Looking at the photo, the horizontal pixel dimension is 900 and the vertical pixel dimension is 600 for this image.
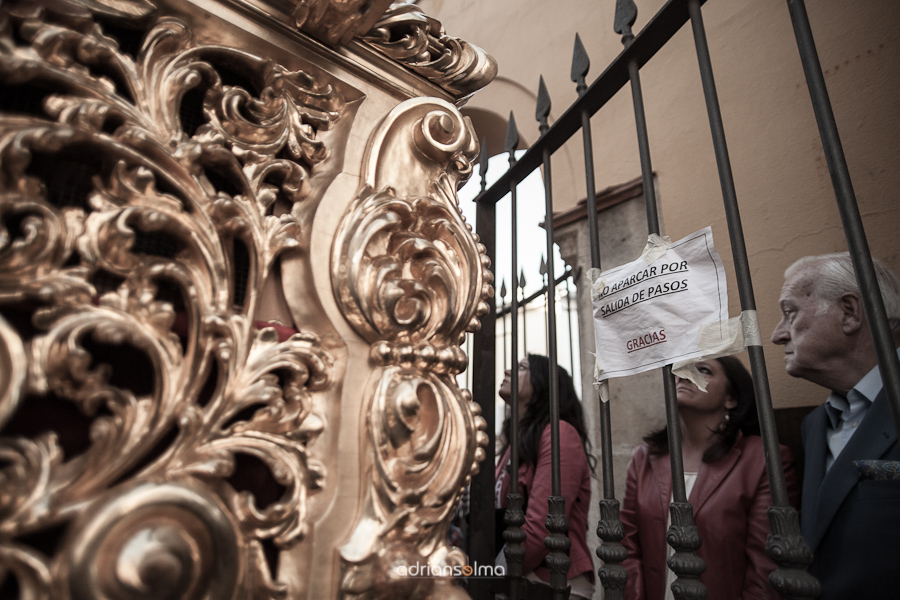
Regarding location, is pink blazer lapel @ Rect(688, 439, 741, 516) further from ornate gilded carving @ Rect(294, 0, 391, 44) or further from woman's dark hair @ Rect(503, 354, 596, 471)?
ornate gilded carving @ Rect(294, 0, 391, 44)

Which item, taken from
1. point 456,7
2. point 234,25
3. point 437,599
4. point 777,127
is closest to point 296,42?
point 234,25

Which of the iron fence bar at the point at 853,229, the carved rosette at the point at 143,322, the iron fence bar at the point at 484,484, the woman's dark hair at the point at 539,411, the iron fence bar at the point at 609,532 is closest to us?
the carved rosette at the point at 143,322

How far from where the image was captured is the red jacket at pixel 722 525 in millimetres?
964

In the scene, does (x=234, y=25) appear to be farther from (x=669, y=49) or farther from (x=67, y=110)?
(x=669, y=49)

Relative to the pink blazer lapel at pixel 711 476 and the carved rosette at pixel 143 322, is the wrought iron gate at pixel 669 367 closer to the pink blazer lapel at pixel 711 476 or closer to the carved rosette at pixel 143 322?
the carved rosette at pixel 143 322

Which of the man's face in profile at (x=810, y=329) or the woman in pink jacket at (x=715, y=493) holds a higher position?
the man's face in profile at (x=810, y=329)

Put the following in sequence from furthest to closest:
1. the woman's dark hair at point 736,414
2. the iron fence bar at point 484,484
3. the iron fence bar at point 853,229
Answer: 1. the woman's dark hair at point 736,414
2. the iron fence bar at point 484,484
3. the iron fence bar at point 853,229

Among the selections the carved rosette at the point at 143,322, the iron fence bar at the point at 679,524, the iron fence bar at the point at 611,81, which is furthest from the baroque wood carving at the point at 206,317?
the iron fence bar at the point at 611,81

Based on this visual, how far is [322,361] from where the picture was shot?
0.32 meters

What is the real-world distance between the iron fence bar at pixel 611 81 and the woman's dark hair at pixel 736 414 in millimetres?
720

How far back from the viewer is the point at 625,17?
606 mm

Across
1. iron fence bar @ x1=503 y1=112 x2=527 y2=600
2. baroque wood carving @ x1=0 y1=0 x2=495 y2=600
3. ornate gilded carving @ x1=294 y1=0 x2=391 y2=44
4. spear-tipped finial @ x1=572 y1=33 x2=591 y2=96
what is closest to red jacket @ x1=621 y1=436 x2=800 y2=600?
iron fence bar @ x1=503 y1=112 x2=527 y2=600

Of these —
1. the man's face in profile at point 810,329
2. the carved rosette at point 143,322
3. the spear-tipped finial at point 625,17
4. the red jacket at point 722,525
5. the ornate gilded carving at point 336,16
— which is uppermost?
the spear-tipped finial at point 625,17

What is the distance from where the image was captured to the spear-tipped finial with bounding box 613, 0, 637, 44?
588 millimetres
